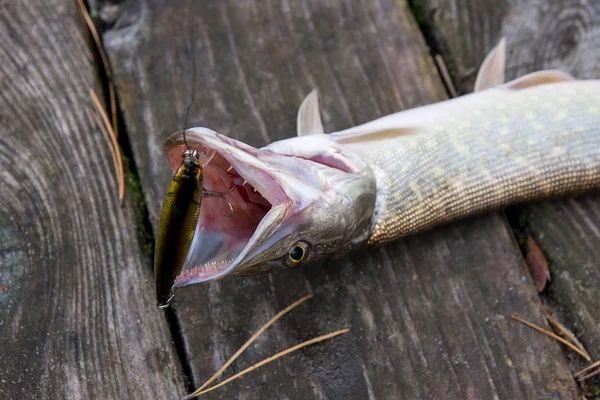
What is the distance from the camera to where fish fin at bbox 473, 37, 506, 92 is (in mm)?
2701

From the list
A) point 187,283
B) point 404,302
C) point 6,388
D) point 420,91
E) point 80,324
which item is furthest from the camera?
point 420,91

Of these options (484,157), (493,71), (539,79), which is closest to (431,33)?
(493,71)

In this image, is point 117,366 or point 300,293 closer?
point 117,366

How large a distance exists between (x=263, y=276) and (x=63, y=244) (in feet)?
3.34

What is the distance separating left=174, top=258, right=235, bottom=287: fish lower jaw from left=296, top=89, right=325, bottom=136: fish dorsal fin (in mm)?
944

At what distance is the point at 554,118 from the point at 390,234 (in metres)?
1.11

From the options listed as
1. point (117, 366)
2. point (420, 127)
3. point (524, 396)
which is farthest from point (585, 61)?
point (117, 366)

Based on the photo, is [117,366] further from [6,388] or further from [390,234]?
[390,234]

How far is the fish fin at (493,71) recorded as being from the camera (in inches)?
106

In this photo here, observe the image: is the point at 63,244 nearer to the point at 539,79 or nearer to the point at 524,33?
the point at 539,79

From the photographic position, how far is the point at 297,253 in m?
2.08

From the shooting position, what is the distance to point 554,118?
256cm

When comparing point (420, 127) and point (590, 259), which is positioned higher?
point (420, 127)

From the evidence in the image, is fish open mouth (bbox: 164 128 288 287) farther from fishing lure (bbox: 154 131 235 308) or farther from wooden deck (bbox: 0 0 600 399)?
wooden deck (bbox: 0 0 600 399)
